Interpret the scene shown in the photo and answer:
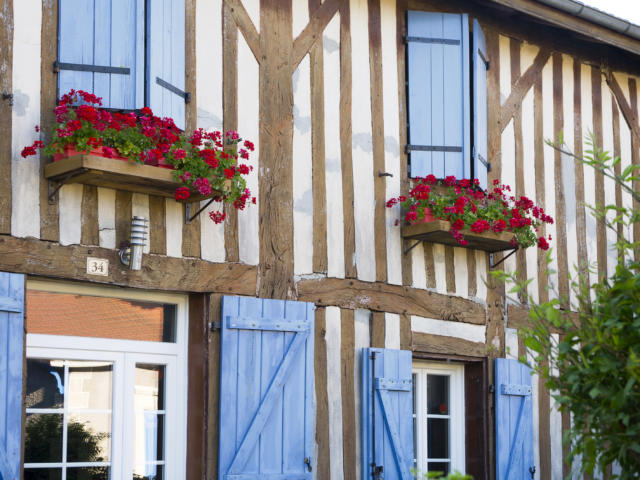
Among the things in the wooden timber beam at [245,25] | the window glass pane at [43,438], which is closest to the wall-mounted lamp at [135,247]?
the window glass pane at [43,438]

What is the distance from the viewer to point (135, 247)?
5578 millimetres

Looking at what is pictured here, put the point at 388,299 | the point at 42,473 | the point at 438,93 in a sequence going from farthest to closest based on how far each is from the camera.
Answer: the point at 438,93 < the point at 388,299 < the point at 42,473

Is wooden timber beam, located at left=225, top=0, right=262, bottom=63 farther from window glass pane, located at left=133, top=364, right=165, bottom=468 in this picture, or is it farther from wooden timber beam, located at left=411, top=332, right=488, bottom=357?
wooden timber beam, located at left=411, top=332, right=488, bottom=357

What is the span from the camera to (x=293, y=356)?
6.23 meters

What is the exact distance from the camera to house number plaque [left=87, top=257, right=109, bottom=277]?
5.46 metres

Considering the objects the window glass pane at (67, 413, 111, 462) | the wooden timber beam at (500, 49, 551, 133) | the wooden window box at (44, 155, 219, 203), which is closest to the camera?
the wooden window box at (44, 155, 219, 203)

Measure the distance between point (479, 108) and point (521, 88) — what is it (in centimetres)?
86

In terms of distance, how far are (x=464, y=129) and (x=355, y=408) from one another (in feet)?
7.21

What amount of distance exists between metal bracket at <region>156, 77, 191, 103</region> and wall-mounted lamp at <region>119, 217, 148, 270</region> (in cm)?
77

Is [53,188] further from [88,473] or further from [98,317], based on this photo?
[88,473]

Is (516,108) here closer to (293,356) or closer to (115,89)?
(293,356)

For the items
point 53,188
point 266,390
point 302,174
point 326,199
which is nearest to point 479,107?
point 326,199

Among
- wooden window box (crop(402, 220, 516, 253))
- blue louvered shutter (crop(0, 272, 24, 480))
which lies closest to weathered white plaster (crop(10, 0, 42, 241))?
blue louvered shutter (crop(0, 272, 24, 480))

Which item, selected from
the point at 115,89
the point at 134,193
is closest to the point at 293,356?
the point at 134,193
